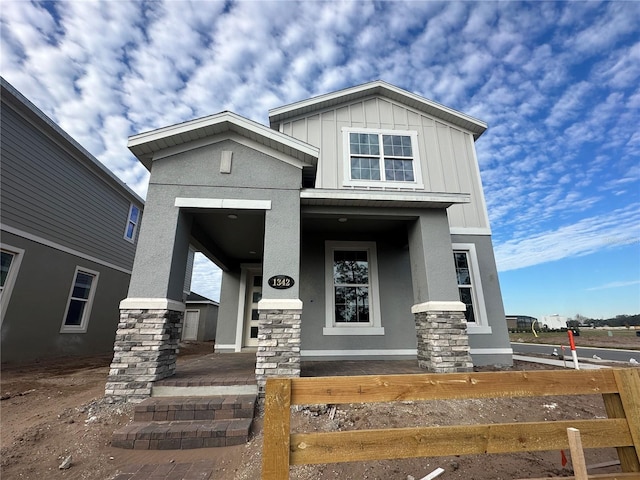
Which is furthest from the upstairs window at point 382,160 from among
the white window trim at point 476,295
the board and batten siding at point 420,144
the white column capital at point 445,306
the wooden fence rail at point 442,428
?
the wooden fence rail at point 442,428

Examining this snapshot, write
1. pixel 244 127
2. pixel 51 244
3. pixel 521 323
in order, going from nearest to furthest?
1. pixel 244 127
2. pixel 51 244
3. pixel 521 323

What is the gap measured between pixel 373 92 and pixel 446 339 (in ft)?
23.5

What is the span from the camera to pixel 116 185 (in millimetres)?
10812

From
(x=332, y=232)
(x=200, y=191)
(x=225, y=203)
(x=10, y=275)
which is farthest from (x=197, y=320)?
(x=225, y=203)

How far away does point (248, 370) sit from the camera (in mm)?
5223

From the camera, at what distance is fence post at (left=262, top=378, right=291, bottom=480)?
1.37 m

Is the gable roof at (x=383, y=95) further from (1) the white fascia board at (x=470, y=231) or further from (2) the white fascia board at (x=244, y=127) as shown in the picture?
(1) the white fascia board at (x=470, y=231)

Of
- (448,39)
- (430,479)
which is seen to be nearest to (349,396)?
(430,479)

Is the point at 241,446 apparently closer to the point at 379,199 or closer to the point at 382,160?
the point at 379,199

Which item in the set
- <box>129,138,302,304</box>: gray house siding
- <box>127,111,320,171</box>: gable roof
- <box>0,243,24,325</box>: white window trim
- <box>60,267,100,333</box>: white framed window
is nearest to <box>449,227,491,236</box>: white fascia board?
<box>127,111,320,171</box>: gable roof

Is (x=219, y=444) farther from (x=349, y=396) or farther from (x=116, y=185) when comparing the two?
(x=116, y=185)

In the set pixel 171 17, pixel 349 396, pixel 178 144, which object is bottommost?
pixel 349 396

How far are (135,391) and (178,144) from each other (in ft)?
13.8

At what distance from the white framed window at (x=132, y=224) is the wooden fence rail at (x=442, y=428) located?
12.9 m
